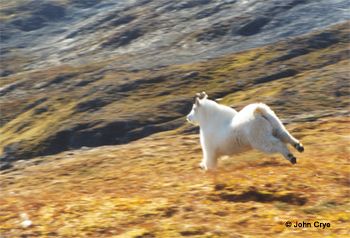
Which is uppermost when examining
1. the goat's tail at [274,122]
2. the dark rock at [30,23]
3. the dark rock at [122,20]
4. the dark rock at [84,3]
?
the dark rock at [84,3]

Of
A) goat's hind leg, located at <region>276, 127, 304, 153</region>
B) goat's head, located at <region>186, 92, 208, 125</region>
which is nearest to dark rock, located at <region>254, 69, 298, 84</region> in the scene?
goat's head, located at <region>186, 92, 208, 125</region>

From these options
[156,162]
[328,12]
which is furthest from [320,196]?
[328,12]

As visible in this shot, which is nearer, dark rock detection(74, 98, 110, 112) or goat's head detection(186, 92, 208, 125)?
goat's head detection(186, 92, 208, 125)

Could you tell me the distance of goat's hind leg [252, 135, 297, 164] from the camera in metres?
18.1

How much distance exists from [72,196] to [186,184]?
3.51 meters

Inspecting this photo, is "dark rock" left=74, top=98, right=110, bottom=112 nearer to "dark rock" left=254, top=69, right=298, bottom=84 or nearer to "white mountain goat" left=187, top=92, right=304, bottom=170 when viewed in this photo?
"dark rock" left=254, top=69, right=298, bottom=84

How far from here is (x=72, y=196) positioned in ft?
57.2

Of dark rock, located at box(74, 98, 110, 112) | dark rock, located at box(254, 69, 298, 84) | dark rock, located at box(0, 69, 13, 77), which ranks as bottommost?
dark rock, located at box(254, 69, 298, 84)

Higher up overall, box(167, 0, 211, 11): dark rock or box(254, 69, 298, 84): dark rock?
box(167, 0, 211, 11): dark rock

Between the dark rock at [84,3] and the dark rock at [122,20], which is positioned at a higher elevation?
the dark rock at [84,3]

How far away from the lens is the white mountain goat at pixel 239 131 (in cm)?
1845

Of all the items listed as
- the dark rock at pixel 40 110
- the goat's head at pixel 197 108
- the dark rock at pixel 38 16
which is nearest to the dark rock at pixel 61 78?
the dark rock at pixel 40 110

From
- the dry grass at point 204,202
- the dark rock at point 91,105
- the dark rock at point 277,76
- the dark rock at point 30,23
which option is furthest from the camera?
the dark rock at point 30,23

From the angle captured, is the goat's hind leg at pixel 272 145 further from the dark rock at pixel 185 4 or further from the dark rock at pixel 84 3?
the dark rock at pixel 84 3
